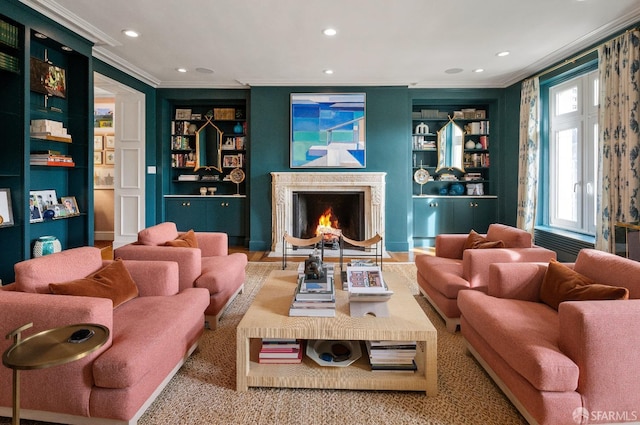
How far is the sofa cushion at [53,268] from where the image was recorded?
6.25ft

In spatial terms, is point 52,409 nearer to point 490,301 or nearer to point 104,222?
point 490,301

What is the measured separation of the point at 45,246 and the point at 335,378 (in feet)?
11.1

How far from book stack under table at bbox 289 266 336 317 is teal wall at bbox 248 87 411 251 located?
12.8 ft

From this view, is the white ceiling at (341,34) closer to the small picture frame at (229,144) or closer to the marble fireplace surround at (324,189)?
the small picture frame at (229,144)

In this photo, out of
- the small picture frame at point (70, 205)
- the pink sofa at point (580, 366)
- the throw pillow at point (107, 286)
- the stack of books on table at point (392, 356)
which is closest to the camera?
the pink sofa at point (580, 366)

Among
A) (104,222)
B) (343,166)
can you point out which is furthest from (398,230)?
(104,222)

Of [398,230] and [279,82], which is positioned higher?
[279,82]

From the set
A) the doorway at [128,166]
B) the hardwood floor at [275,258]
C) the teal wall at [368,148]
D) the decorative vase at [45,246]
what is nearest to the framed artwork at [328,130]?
the teal wall at [368,148]

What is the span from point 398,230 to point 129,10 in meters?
4.66

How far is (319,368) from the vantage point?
212cm

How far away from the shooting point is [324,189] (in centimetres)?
599

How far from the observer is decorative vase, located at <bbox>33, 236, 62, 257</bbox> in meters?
3.67

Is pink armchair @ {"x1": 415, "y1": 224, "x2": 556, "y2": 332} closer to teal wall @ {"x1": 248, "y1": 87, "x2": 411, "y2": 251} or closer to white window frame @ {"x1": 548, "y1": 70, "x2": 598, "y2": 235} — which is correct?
white window frame @ {"x1": 548, "y1": 70, "x2": 598, "y2": 235}

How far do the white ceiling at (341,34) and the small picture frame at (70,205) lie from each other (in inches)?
72.0
